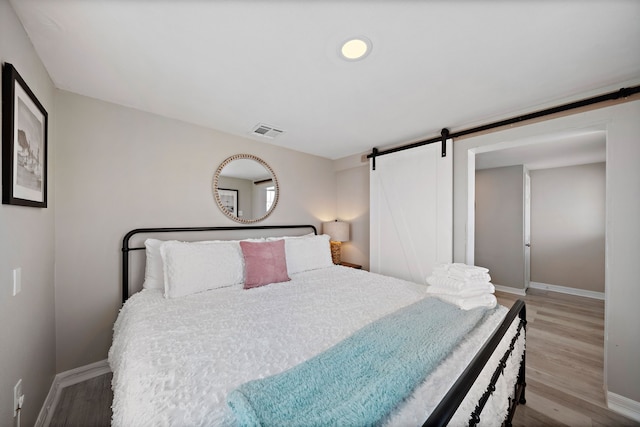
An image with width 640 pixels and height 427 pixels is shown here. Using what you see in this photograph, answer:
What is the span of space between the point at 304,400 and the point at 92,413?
1.94 metres

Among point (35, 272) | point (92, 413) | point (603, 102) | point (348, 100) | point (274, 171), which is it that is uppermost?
point (348, 100)

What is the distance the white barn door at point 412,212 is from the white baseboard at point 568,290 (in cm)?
355

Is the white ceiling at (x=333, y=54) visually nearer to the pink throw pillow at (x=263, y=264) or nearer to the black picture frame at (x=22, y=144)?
the black picture frame at (x=22, y=144)

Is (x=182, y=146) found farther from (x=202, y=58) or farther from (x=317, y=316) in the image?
(x=317, y=316)

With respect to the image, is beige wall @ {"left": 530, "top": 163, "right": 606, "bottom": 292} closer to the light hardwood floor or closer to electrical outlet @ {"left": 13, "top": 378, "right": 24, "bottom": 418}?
the light hardwood floor

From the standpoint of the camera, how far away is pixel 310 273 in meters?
2.58

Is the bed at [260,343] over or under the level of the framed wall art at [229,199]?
under

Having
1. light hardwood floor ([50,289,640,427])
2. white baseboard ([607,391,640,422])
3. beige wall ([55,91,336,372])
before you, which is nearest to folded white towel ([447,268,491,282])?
light hardwood floor ([50,289,640,427])

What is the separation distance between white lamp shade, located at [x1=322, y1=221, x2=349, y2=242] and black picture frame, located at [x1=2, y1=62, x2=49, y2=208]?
9.45 feet

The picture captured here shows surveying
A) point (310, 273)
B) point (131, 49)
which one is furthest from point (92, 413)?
point (131, 49)

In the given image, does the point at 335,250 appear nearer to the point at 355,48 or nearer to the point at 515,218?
the point at 355,48

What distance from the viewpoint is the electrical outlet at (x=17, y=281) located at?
1.16 metres

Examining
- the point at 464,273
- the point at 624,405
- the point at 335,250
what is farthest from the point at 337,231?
the point at 624,405

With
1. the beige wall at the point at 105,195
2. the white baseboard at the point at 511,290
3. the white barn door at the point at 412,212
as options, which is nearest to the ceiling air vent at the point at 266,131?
the beige wall at the point at 105,195
